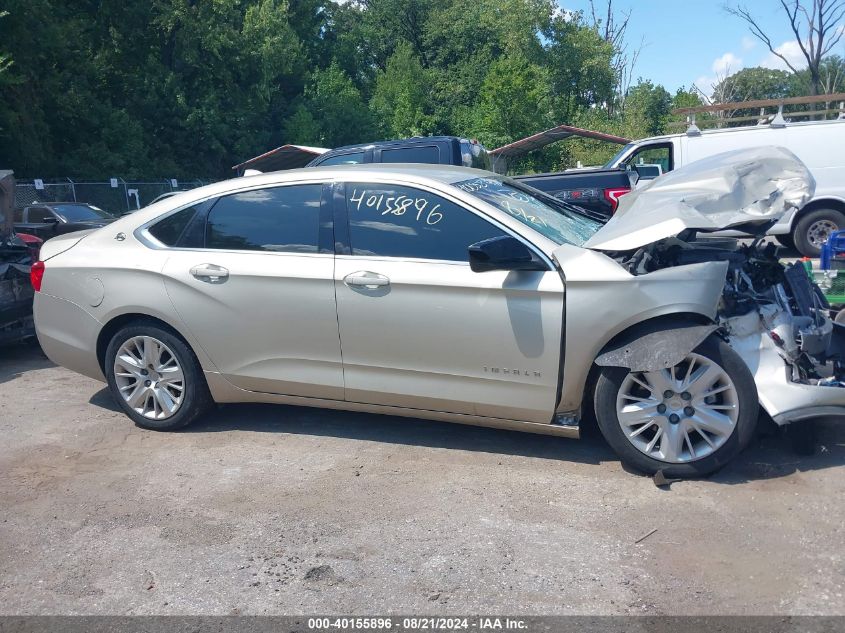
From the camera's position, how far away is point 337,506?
390 cm

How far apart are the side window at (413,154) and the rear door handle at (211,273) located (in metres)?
5.29

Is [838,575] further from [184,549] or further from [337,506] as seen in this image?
[184,549]

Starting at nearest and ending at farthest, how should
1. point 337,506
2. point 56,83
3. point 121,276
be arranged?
point 337,506
point 121,276
point 56,83

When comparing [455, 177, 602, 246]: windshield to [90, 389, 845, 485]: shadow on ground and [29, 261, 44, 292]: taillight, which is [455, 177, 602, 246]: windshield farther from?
[29, 261, 44, 292]: taillight

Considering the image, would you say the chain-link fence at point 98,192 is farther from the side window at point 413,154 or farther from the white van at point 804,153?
the white van at point 804,153

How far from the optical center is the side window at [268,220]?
4676mm

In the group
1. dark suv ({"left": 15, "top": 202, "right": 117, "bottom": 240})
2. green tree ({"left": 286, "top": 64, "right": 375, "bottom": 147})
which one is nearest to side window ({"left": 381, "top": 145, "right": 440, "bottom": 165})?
dark suv ({"left": 15, "top": 202, "right": 117, "bottom": 240})

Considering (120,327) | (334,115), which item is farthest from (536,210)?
(334,115)

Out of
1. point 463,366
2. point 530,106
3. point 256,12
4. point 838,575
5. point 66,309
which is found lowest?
point 838,575

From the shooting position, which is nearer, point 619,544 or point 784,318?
point 619,544

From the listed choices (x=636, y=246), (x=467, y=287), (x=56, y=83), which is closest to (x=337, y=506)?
(x=467, y=287)

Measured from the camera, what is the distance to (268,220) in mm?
4785

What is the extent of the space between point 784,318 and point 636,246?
900 millimetres

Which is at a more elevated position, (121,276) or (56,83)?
(56,83)
